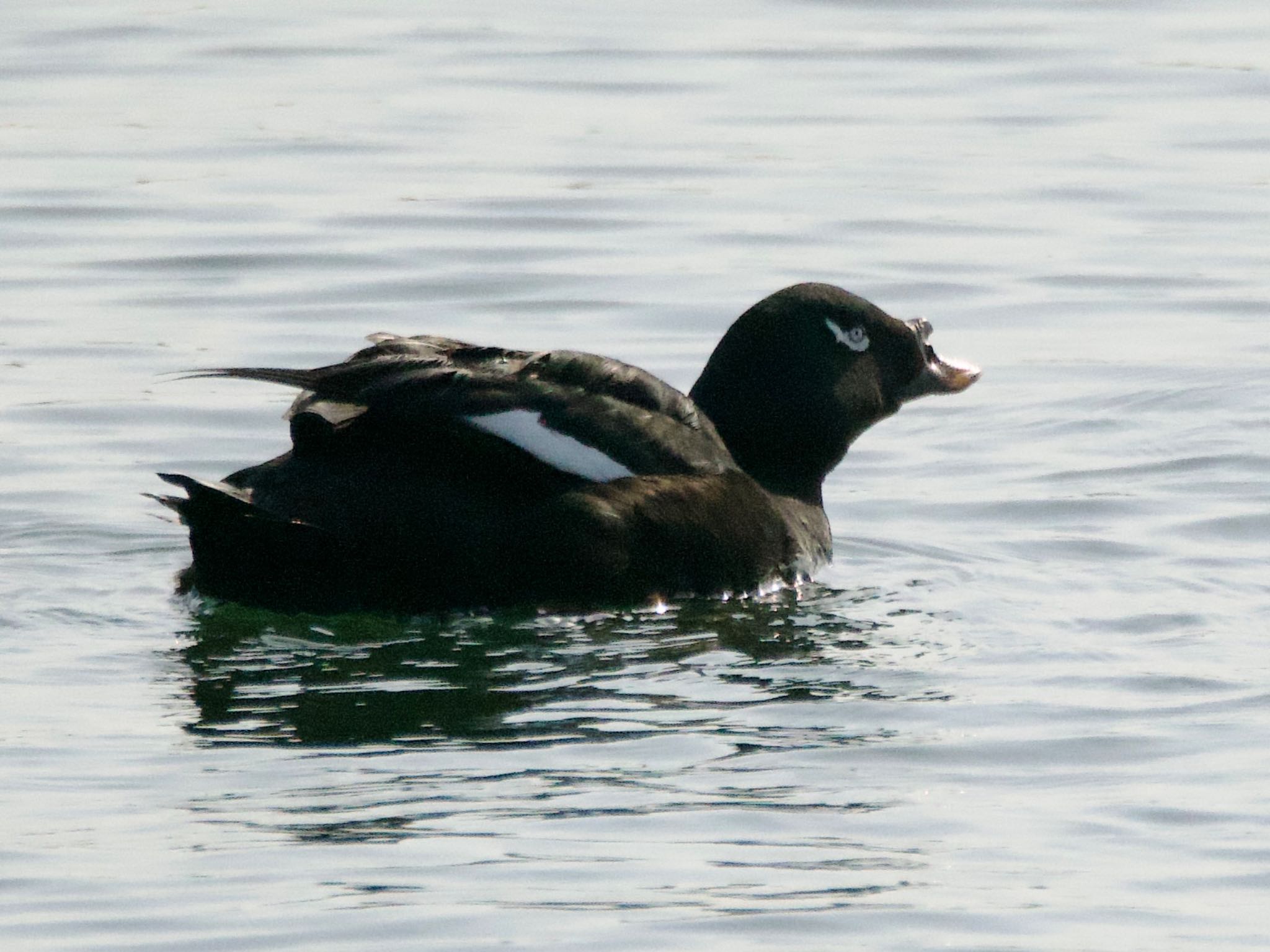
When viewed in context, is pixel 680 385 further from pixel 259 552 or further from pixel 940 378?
pixel 259 552

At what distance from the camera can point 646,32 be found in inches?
736

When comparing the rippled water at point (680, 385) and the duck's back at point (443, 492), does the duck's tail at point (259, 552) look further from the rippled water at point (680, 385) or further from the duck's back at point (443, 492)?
the rippled water at point (680, 385)

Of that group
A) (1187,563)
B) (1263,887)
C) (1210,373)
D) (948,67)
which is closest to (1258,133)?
(948,67)

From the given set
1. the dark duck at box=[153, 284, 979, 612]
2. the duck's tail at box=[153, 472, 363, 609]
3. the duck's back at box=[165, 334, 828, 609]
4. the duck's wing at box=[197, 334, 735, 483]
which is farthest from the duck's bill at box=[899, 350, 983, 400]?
the duck's tail at box=[153, 472, 363, 609]

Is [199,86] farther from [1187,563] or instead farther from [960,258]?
[1187,563]

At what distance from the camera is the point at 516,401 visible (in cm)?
805

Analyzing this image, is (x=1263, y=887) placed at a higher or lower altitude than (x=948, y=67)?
lower

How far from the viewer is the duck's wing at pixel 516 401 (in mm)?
7973

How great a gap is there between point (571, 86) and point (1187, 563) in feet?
29.0

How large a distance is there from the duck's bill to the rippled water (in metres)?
0.41

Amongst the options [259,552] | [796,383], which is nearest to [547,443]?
[259,552]

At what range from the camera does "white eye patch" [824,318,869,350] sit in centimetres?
939

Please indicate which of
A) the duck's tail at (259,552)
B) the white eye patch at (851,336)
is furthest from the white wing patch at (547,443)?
the white eye patch at (851,336)

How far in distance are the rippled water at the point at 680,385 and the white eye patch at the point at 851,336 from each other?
2.07 ft
